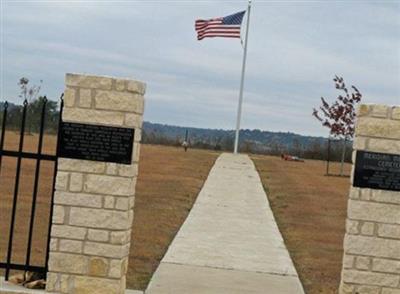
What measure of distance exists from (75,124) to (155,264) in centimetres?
303

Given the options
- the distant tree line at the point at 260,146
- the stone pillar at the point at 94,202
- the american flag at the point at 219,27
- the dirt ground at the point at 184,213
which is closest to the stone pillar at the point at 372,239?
the dirt ground at the point at 184,213

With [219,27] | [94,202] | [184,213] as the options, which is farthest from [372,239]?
[219,27]

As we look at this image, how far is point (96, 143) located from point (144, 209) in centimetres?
832

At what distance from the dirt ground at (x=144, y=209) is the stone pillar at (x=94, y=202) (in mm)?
1089

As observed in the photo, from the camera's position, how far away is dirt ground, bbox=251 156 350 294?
11.0 meters

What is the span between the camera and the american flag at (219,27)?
31.2 meters

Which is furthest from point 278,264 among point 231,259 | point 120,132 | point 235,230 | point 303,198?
point 303,198

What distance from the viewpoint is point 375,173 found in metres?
8.70

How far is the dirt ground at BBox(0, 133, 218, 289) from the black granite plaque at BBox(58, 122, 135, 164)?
1.79 meters

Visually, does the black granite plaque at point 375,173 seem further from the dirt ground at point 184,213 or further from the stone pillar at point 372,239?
the dirt ground at point 184,213

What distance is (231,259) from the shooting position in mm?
11250

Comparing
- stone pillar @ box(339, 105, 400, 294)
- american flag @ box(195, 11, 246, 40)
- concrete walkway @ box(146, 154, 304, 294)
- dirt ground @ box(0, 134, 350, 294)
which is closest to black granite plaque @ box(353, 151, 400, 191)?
stone pillar @ box(339, 105, 400, 294)

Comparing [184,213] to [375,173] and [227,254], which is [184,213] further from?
[375,173]

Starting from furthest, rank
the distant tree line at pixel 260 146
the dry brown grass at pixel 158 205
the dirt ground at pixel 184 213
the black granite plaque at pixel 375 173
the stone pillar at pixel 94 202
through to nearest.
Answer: the distant tree line at pixel 260 146 → the dirt ground at pixel 184 213 → the dry brown grass at pixel 158 205 → the black granite plaque at pixel 375 173 → the stone pillar at pixel 94 202
